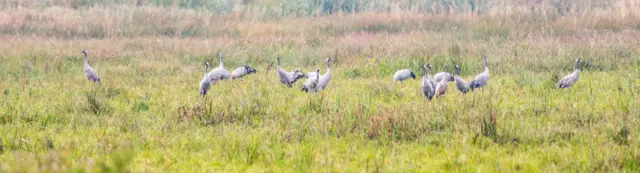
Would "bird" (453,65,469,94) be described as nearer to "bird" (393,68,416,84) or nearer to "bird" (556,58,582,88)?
"bird" (556,58,582,88)

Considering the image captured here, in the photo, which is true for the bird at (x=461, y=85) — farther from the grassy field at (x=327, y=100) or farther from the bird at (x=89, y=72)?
the bird at (x=89, y=72)

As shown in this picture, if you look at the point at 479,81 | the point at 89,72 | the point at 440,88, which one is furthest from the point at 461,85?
the point at 89,72

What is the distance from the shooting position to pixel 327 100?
31.9 feet

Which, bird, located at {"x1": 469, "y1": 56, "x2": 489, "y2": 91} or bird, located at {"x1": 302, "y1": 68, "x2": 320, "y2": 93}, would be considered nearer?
bird, located at {"x1": 469, "y1": 56, "x2": 489, "y2": 91}

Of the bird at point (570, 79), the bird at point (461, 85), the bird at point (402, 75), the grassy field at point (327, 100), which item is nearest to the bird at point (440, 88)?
the grassy field at point (327, 100)

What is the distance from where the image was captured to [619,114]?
→ 26.0 feet

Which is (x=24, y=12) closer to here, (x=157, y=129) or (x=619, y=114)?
(x=157, y=129)

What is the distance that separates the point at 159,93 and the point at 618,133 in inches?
276

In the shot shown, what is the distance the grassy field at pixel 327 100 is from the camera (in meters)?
6.55

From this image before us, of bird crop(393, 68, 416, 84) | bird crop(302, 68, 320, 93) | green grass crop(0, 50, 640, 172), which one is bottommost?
bird crop(393, 68, 416, 84)

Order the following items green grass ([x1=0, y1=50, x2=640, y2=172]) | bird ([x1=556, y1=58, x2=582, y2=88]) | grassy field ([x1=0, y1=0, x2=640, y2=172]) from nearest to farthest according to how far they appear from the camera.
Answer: green grass ([x1=0, y1=50, x2=640, y2=172]) → grassy field ([x1=0, y1=0, x2=640, y2=172]) → bird ([x1=556, y1=58, x2=582, y2=88])

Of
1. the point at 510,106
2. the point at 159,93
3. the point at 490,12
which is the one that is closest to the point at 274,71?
the point at 159,93

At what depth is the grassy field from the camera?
258 inches

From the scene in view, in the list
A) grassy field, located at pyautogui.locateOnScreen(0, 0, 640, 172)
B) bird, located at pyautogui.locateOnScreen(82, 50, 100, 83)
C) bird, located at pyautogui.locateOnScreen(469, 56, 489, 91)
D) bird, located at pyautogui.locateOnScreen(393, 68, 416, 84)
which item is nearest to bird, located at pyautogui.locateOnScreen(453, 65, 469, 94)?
grassy field, located at pyautogui.locateOnScreen(0, 0, 640, 172)
